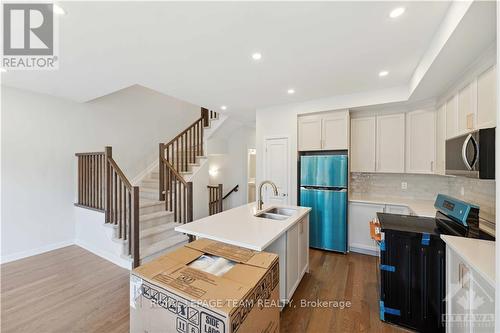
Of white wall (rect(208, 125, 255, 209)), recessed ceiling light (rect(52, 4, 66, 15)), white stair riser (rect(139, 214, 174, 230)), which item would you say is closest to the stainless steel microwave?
recessed ceiling light (rect(52, 4, 66, 15))

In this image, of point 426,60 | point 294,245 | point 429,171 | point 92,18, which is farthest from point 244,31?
point 429,171

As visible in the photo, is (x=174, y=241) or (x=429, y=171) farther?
(x=174, y=241)

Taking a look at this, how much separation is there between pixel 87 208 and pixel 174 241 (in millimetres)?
1569

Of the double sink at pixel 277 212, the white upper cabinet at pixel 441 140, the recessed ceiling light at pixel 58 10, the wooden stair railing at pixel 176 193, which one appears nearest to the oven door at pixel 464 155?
the white upper cabinet at pixel 441 140

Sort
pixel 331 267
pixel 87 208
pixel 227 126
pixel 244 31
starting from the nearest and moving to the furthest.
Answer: pixel 244 31 < pixel 331 267 < pixel 87 208 < pixel 227 126

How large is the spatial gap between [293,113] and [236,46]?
198 centimetres

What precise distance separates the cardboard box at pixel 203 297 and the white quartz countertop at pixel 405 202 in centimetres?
227

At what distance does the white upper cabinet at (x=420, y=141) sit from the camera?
302cm

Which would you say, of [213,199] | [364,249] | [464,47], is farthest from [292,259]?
[213,199]

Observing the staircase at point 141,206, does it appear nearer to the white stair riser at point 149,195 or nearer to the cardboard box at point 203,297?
the white stair riser at point 149,195

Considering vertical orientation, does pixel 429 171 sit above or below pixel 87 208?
above

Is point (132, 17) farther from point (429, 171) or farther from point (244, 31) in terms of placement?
point (429, 171)

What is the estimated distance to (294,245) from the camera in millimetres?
2188

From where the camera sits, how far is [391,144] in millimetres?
3326
